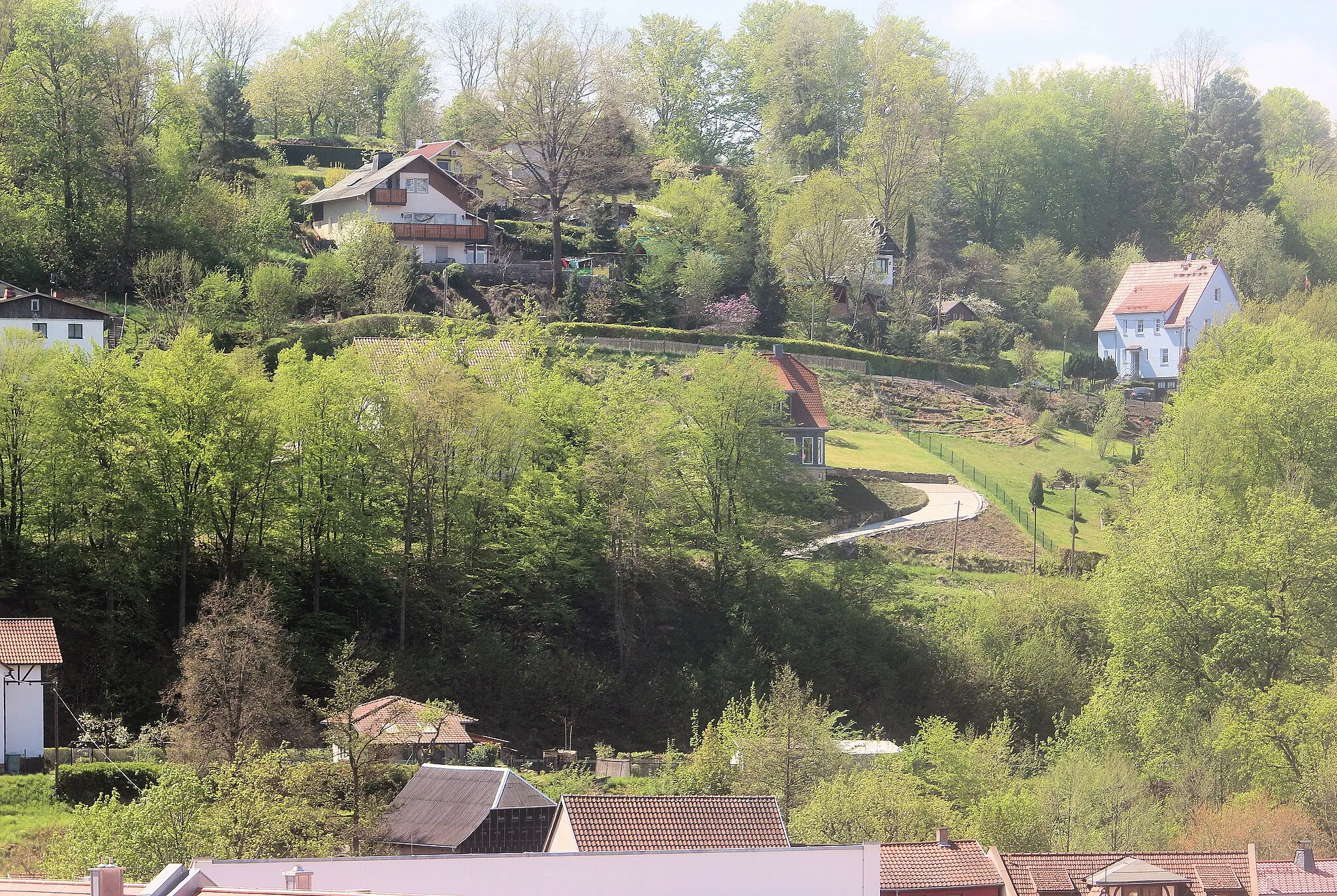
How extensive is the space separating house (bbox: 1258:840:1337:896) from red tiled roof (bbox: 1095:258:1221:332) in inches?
2195

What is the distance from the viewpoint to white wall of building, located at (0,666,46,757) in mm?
36156

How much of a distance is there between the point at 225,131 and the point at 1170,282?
47721mm

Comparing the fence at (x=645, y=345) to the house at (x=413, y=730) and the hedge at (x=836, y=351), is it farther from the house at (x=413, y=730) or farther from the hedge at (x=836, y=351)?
the house at (x=413, y=730)

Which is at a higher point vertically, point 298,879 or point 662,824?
point 298,879

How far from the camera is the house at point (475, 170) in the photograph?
275 feet

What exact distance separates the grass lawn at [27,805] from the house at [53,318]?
72.6ft

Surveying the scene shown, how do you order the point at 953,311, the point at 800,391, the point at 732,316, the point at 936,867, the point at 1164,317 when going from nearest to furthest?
the point at 936,867 → the point at 800,391 → the point at 732,316 → the point at 1164,317 → the point at 953,311

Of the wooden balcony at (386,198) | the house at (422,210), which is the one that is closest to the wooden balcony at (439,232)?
the house at (422,210)

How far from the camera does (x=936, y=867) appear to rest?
30453mm

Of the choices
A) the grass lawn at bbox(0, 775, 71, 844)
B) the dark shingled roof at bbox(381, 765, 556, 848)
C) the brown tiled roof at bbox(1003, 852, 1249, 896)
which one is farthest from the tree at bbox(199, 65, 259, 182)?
the brown tiled roof at bbox(1003, 852, 1249, 896)

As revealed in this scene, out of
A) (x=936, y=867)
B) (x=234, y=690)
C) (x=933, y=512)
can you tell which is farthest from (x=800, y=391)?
(x=936, y=867)

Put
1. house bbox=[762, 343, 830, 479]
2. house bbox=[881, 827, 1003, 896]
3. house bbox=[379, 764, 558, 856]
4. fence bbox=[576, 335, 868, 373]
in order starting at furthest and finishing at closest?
fence bbox=[576, 335, 868, 373] → house bbox=[762, 343, 830, 479] → house bbox=[379, 764, 558, 856] → house bbox=[881, 827, 1003, 896]

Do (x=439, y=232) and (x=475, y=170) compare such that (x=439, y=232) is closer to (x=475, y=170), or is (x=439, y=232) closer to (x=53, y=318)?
(x=475, y=170)

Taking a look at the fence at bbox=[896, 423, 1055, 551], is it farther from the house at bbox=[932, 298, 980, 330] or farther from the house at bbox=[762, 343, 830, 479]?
the house at bbox=[932, 298, 980, 330]
